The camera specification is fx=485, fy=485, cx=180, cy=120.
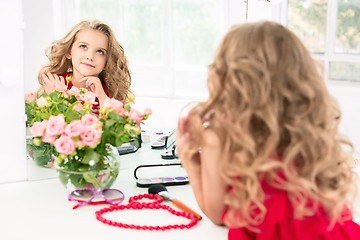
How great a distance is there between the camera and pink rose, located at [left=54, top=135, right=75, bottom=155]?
105 centimetres

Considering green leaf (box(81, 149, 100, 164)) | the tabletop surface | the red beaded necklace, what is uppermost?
green leaf (box(81, 149, 100, 164))

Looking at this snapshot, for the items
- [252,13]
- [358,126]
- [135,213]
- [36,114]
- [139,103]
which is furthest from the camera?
[358,126]

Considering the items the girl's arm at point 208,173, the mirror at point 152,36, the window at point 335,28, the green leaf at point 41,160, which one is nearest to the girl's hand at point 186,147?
the girl's arm at point 208,173

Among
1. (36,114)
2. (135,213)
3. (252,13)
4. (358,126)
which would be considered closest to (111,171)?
(135,213)

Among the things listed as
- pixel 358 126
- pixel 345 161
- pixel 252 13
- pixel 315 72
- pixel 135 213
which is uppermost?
pixel 252 13

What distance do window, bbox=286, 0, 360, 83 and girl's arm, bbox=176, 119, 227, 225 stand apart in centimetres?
273

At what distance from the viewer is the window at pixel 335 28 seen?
3.52 m

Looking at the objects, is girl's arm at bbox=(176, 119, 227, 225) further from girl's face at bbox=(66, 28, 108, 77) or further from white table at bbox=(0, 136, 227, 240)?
girl's face at bbox=(66, 28, 108, 77)

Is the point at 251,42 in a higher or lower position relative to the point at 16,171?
higher

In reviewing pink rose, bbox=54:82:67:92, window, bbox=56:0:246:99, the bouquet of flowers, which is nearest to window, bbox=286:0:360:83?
window, bbox=56:0:246:99

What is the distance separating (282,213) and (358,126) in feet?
8.47

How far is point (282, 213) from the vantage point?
89 centimetres

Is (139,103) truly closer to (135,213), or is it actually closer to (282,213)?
(135,213)

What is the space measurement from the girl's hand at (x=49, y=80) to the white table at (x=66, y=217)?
24 centimetres
